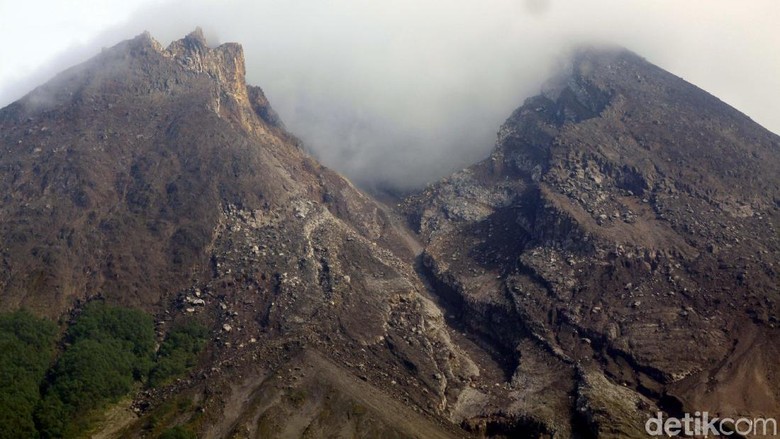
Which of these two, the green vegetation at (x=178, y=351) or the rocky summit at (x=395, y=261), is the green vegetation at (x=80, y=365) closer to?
the green vegetation at (x=178, y=351)

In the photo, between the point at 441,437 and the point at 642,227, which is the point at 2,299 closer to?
the point at 441,437

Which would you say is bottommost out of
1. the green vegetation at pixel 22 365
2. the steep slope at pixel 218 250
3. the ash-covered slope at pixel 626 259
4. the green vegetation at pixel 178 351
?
the green vegetation at pixel 22 365

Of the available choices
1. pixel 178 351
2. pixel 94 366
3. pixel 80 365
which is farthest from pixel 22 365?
pixel 178 351

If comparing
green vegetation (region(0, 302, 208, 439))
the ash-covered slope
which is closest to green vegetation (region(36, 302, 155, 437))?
green vegetation (region(0, 302, 208, 439))

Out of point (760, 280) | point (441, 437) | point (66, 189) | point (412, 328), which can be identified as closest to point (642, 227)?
point (760, 280)

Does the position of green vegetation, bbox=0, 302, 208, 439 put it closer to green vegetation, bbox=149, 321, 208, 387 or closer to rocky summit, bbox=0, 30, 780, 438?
green vegetation, bbox=149, 321, 208, 387

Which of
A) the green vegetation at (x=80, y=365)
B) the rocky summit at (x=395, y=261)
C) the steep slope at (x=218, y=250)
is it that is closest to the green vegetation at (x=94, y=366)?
the green vegetation at (x=80, y=365)

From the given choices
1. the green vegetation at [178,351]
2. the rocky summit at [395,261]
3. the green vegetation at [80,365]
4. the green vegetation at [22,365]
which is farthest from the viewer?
the green vegetation at [178,351]
